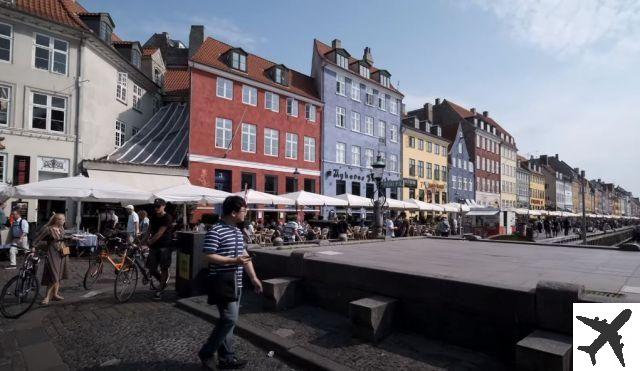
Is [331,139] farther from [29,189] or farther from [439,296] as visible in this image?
[439,296]

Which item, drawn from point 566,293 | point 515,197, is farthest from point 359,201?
point 515,197

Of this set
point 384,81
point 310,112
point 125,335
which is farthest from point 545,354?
point 384,81

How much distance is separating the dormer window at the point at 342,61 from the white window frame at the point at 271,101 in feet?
27.0

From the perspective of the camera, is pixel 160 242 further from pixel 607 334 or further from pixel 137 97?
pixel 137 97

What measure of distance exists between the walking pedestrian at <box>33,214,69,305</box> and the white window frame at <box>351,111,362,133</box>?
30.2 m

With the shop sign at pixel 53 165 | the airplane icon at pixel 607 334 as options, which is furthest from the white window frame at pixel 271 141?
the airplane icon at pixel 607 334

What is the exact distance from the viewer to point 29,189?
11969mm

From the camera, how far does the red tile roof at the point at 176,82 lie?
105ft

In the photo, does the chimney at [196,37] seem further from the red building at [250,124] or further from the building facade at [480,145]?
the building facade at [480,145]

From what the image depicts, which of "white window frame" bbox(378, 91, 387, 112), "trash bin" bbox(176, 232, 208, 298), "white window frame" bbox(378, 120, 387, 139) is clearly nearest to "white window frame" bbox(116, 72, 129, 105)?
"trash bin" bbox(176, 232, 208, 298)

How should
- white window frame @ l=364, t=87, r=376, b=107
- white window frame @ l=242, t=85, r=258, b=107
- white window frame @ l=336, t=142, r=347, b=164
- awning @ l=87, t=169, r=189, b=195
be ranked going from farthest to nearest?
white window frame @ l=364, t=87, r=376, b=107, white window frame @ l=336, t=142, r=347, b=164, white window frame @ l=242, t=85, r=258, b=107, awning @ l=87, t=169, r=189, b=195

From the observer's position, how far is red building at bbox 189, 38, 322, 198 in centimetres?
2514

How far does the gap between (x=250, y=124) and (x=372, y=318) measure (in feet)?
80.1

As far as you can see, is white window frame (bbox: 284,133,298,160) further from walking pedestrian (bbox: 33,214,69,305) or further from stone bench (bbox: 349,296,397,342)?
stone bench (bbox: 349,296,397,342)
